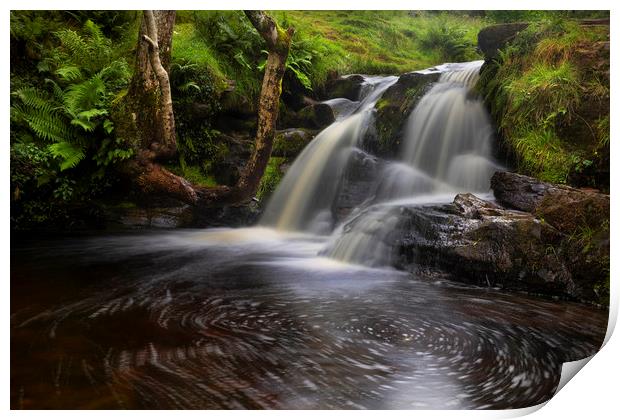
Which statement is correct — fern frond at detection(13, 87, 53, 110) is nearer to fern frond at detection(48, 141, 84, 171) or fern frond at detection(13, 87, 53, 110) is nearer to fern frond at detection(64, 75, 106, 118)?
fern frond at detection(64, 75, 106, 118)

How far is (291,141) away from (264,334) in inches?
47.6

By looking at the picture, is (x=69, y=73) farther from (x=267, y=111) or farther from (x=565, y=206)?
(x=565, y=206)

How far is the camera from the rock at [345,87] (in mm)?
2703

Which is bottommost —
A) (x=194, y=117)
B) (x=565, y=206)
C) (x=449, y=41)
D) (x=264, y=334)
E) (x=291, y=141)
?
(x=264, y=334)

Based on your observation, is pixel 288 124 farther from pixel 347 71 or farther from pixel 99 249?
pixel 99 249

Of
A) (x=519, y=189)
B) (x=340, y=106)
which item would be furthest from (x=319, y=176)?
(x=519, y=189)

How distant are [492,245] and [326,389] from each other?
1.10 meters

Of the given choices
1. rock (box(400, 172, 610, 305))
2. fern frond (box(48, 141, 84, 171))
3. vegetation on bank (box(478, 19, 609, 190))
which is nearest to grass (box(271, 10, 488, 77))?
vegetation on bank (box(478, 19, 609, 190))

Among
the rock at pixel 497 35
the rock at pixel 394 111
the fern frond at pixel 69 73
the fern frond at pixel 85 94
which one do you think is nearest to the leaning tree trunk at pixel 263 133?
the rock at pixel 394 111

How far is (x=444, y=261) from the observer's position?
7.38 ft

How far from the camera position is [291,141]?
2.63 meters

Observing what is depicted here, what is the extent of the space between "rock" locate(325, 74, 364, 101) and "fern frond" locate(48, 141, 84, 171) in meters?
1.42
